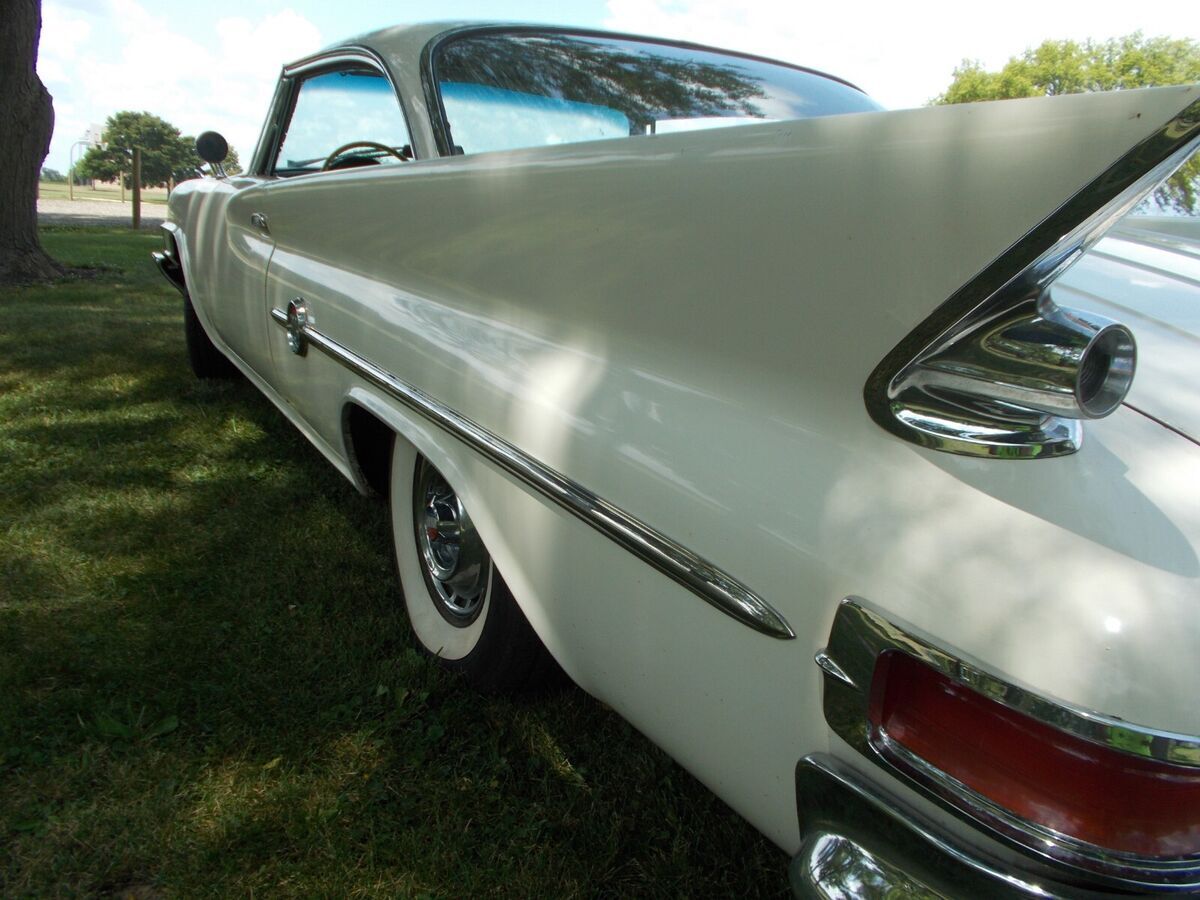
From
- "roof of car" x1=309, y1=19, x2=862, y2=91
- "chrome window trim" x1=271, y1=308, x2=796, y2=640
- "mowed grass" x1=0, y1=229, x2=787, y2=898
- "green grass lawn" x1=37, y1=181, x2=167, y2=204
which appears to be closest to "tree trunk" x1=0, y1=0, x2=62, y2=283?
"mowed grass" x1=0, y1=229, x2=787, y2=898

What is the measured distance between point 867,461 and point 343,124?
258 centimetres

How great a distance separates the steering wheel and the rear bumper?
201 cm

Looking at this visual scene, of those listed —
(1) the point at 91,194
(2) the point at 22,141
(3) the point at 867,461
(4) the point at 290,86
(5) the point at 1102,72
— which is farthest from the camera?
(1) the point at 91,194

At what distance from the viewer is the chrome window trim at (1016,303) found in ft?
2.60

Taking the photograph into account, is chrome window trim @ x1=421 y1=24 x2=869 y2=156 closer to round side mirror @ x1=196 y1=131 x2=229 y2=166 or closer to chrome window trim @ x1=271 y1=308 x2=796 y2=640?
chrome window trim @ x1=271 y1=308 x2=796 y2=640

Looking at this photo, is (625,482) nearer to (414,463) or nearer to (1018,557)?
(1018,557)

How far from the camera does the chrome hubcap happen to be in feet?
6.61

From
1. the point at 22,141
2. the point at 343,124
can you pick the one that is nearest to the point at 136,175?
the point at 22,141

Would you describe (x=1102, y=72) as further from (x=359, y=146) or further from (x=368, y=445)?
(x=368, y=445)

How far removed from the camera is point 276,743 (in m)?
1.94

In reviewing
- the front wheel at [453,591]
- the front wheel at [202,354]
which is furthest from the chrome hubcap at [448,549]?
the front wheel at [202,354]

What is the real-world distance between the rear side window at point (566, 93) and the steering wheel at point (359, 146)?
0.28 m

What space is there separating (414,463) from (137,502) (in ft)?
5.14

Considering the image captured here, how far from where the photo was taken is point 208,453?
366 cm
